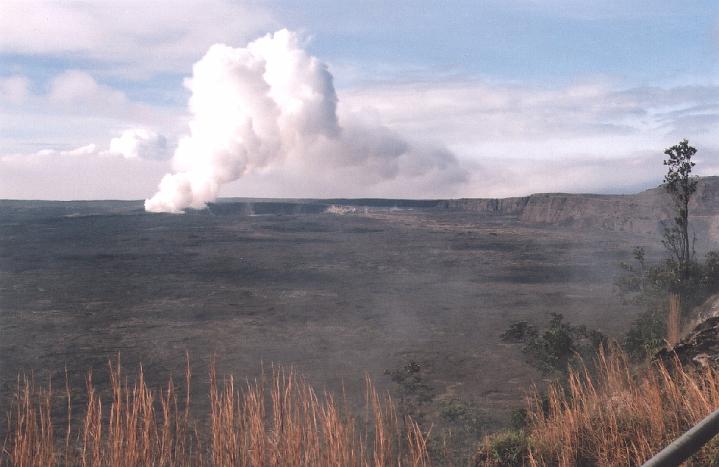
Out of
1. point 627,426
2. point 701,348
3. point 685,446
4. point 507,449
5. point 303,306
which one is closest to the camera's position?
point 685,446

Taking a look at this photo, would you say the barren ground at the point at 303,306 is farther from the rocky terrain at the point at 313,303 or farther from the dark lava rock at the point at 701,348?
the dark lava rock at the point at 701,348

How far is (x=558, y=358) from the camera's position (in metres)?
10.5

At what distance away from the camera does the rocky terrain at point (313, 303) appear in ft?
41.2

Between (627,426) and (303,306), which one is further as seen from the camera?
(303,306)

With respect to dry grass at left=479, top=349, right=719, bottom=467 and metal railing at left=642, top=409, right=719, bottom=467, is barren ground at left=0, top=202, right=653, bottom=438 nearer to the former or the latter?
dry grass at left=479, top=349, right=719, bottom=467

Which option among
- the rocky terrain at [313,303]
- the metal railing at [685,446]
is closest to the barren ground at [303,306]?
the rocky terrain at [313,303]

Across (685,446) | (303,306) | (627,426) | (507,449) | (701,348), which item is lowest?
(303,306)

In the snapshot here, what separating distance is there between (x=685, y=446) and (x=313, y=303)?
1886cm

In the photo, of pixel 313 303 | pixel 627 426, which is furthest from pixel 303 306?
pixel 627 426

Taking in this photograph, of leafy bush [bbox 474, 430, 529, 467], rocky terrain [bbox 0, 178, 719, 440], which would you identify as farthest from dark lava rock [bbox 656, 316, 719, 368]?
rocky terrain [bbox 0, 178, 719, 440]

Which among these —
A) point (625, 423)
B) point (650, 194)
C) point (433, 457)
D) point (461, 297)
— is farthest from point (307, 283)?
point (650, 194)

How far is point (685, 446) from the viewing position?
6.20 ft

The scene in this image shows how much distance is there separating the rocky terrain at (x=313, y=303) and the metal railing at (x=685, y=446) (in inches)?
233

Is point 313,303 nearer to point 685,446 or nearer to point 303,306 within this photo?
point 303,306
